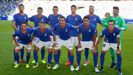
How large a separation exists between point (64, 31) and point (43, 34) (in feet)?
2.61

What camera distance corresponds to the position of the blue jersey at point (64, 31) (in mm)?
12953

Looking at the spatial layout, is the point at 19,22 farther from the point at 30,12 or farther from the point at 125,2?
the point at 125,2

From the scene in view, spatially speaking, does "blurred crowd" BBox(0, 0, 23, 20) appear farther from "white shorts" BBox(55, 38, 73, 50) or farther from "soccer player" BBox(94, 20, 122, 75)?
"soccer player" BBox(94, 20, 122, 75)

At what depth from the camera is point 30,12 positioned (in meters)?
50.8

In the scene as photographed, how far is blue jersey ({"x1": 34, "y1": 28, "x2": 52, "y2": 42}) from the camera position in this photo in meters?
13.1

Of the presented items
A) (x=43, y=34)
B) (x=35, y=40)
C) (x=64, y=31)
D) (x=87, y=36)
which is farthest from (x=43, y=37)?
(x=87, y=36)

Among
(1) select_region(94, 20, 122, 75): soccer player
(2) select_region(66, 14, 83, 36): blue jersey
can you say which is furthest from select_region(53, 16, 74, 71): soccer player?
(1) select_region(94, 20, 122, 75): soccer player

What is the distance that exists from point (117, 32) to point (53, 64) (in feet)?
10.0

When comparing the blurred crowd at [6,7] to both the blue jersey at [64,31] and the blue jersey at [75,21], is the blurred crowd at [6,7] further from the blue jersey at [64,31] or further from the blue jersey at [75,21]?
the blue jersey at [64,31]

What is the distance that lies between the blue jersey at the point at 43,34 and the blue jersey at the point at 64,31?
0.89ft

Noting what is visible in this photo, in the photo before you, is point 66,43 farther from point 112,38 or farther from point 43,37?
point 112,38

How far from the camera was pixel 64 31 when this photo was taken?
1301 centimetres

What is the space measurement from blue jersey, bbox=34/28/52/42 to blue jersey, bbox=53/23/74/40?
0.27 metres

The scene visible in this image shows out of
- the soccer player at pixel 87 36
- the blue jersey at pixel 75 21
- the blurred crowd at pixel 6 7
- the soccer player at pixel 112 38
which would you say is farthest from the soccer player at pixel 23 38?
the blurred crowd at pixel 6 7
